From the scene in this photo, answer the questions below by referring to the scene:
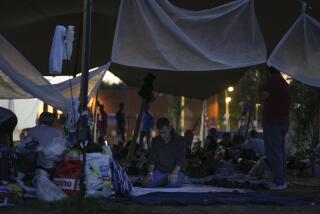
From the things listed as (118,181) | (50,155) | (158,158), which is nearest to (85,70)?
(50,155)

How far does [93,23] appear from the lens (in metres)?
11.9

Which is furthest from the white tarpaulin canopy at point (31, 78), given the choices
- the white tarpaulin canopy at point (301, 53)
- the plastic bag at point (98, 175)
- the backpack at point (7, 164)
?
the white tarpaulin canopy at point (301, 53)

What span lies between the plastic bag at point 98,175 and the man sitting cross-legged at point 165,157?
1515 millimetres

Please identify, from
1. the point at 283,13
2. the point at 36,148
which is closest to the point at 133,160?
the point at 283,13

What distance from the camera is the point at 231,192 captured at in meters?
8.14

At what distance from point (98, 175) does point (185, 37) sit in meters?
2.19

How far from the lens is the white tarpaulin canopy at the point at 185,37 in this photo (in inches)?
308

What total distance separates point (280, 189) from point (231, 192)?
1142 millimetres

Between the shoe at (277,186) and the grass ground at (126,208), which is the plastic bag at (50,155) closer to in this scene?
the grass ground at (126,208)

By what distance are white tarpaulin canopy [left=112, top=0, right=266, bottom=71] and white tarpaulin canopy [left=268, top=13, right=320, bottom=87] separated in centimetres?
28

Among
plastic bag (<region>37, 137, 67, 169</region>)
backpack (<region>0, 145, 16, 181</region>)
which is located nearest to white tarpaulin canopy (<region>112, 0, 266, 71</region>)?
plastic bag (<region>37, 137, 67, 169</region>)

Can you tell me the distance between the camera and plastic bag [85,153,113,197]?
6.96m

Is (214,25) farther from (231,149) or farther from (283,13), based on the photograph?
(231,149)

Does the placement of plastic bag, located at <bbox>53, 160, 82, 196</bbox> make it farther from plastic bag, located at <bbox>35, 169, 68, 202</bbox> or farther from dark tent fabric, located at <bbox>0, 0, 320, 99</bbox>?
dark tent fabric, located at <bbox>0, 0, 320, 99</bbox>
